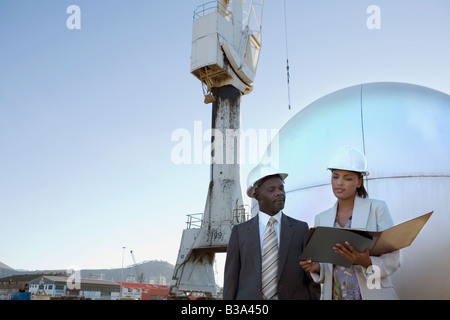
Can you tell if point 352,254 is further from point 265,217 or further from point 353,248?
point 265,217

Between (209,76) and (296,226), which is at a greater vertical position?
(209,76)

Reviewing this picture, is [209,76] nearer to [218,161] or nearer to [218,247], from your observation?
[218,161]

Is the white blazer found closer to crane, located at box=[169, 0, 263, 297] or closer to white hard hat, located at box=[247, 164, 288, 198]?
white hard hat, located at box=[247, 164, 288, 198]

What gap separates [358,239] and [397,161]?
11.8ft

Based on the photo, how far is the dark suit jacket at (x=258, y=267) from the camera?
339 cm

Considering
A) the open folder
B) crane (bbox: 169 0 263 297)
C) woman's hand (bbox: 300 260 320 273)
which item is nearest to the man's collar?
woman's hand (bbox: 300 260 320 273)

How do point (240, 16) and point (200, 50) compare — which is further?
point (240, 16)

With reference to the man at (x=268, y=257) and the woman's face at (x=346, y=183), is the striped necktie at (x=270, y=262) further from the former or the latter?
the woman's face at (x=346, y=183)

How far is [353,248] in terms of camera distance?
298 cm

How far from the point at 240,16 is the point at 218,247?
15705 mm

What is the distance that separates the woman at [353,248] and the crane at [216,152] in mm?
17681

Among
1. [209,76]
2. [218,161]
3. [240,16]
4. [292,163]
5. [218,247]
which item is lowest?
[218,247]

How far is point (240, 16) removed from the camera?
26203 mm
